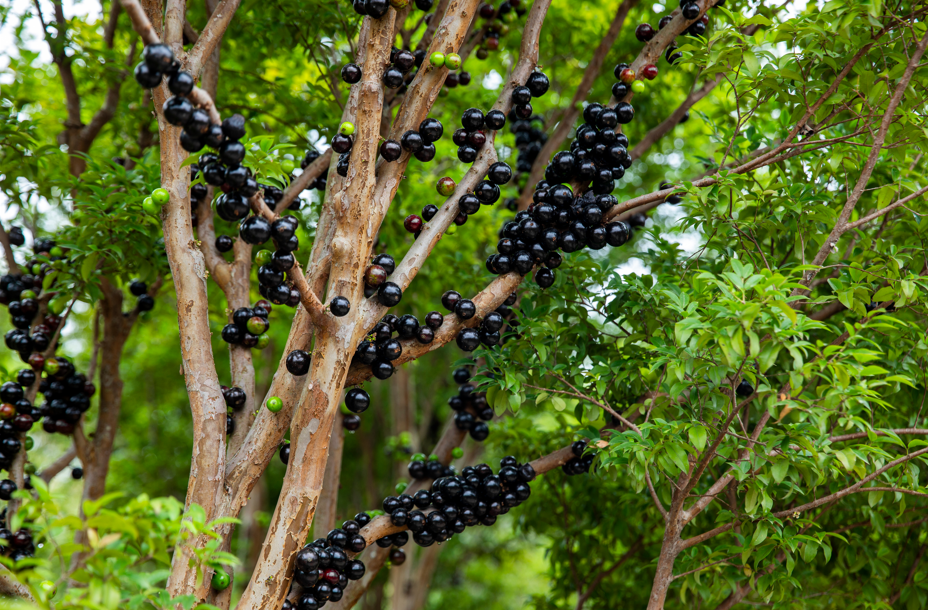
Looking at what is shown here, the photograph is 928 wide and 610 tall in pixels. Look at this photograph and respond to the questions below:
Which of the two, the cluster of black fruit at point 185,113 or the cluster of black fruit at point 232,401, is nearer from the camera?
the cluster of black fruit at point 185,113

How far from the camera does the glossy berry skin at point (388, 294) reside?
130 inches

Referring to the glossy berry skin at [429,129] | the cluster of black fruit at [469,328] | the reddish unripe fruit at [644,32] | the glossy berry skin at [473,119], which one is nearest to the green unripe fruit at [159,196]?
the glossy berry skin at [429,129]

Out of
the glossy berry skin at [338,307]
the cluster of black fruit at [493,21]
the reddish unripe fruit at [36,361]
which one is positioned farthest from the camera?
the cluster of black fruit at [493,21]

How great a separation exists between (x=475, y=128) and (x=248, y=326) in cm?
167

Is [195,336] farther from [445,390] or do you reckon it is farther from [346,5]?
[445,390]

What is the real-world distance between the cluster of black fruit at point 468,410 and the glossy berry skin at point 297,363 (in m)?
1.66

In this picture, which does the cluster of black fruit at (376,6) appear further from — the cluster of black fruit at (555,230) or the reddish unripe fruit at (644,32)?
the reddish unripe fruit at (644,32)

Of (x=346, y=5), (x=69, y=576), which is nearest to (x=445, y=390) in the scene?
(x=346, y=5)

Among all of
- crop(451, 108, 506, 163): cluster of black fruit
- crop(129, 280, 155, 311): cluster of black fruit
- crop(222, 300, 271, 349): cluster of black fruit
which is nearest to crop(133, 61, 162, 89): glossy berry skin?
crop(222, 300, 271, 349): cluster of black fruit

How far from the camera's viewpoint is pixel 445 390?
9.73 metres

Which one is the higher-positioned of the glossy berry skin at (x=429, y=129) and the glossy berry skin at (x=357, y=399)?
the glossy berry skin at (x=429, y=129)

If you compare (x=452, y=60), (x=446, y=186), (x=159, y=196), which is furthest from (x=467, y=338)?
(x=159, y=196)

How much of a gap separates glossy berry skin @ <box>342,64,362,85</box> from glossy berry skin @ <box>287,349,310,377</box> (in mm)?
1423

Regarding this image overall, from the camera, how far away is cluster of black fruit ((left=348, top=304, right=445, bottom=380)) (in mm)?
3393
